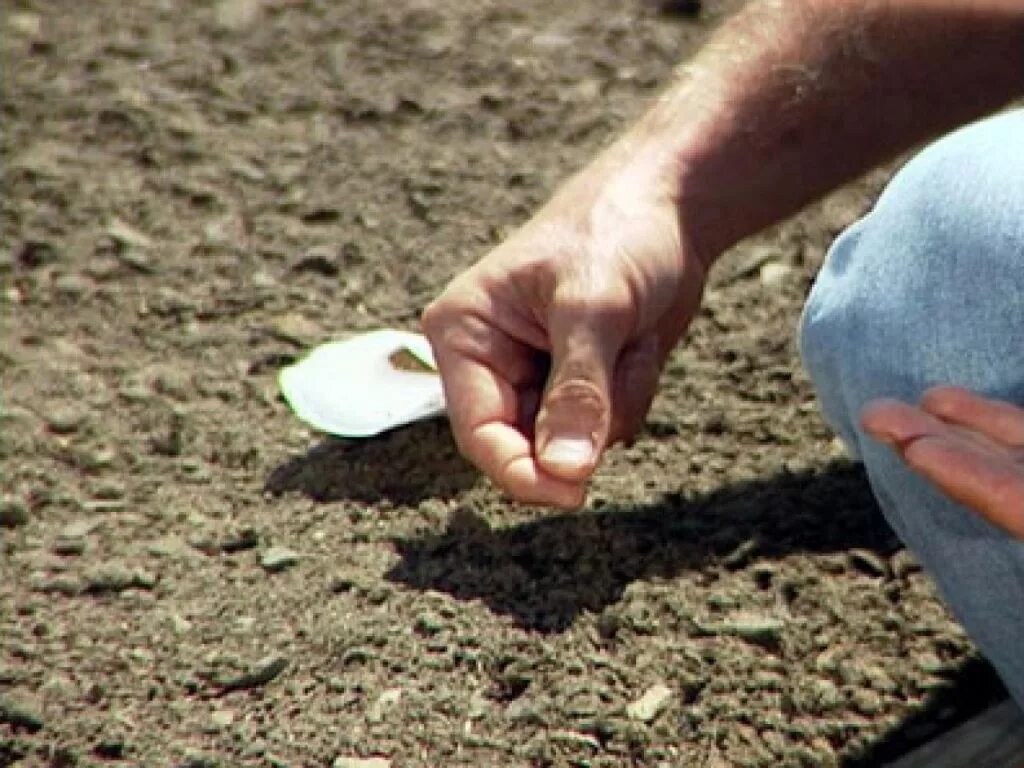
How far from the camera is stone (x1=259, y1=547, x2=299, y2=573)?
2961mm

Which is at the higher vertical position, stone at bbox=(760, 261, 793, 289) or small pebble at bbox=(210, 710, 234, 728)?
stone at bbox=(760, 261, 793, 289)

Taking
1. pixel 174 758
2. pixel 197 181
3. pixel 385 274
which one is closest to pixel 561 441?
pixel 174 758

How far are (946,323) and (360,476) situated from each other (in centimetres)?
105

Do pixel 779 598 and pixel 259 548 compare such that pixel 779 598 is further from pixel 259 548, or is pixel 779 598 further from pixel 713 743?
pixel 259 548

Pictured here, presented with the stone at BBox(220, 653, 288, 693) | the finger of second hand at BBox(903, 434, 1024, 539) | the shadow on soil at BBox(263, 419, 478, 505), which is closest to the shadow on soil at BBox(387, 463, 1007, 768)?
the shadow on soil at BBox(263, 419, 478, 505)

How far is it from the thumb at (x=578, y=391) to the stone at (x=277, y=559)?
51 centimetres

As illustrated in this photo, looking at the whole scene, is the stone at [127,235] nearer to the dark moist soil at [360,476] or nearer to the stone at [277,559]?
the dark moist soil at [360,476]

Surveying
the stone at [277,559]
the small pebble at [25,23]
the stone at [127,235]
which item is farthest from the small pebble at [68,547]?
the small pebble at [25,23]

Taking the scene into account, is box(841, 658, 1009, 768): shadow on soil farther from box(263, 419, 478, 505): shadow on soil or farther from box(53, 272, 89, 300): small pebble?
box(53, 272, 89, 300): small pebble

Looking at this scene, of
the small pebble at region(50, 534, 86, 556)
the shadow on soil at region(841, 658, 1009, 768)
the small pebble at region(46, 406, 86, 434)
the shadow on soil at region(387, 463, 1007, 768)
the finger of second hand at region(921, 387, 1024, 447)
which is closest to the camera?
the finger of second hand at region(921, 387, 1024, 447)

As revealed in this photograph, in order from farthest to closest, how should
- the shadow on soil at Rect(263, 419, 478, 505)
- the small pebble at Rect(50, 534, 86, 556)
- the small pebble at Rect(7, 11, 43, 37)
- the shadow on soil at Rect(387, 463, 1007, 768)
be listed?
the small pebble at Rect(7, 11, 43, 37) < the shadow on soil at Rect(263, 419, 478, 505) < the small pebble at Rect(50, 534, 86, 556) < the shadow on soil at Rect(387, 463, 1007, 768)

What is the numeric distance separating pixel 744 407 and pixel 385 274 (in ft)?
2.31

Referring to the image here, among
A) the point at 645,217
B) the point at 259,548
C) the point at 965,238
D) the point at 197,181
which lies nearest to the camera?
the point at 965,238

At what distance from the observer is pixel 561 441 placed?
2.55 m
